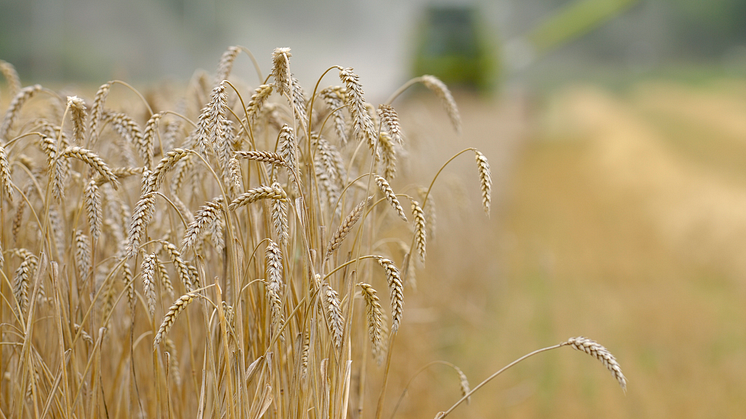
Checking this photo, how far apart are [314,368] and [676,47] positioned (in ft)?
102

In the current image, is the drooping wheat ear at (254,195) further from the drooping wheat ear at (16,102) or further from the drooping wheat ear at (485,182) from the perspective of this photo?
the drooping wheat ear at (16,102)

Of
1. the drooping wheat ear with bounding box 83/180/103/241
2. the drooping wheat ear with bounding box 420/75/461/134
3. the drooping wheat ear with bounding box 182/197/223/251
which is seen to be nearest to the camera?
the drooping wheat ear with bounding box 182/197/223/251

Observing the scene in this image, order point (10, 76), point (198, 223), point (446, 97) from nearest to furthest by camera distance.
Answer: point (198, 223)
point (446, 97)
point (10, 76)

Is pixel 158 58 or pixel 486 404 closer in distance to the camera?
pixel 486 404

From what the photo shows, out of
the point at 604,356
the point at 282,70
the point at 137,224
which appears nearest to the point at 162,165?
the point at 137,224

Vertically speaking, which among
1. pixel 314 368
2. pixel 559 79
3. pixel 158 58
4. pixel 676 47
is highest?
pixel 676 47

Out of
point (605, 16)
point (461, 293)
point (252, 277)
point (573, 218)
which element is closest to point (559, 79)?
point (605, 16)

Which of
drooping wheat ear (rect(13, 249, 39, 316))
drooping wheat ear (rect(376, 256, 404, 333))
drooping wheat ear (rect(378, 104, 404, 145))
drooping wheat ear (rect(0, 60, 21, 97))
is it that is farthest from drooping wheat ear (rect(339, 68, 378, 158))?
drooping wheat ear (rect(0, 60, 21, 97))

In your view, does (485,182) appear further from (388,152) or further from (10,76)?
(10,76)

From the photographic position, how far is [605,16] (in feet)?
67.5

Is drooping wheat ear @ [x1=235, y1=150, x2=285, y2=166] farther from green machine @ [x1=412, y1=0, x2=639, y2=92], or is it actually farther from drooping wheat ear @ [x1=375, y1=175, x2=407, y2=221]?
green machine @ [x1=412, y1=0, x2=639, y2=92]

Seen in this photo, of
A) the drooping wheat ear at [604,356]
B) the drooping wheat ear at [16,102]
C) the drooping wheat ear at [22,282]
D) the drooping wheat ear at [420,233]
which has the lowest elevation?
the drooping wheat ear at [604,356]

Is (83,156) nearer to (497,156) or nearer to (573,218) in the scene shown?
(497,156)

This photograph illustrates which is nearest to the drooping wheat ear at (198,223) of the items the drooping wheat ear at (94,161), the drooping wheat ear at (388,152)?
the drooping wheat ear at (94,161)
